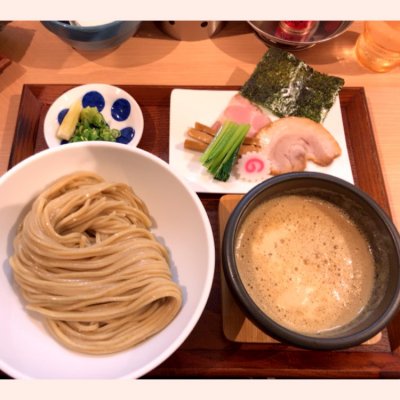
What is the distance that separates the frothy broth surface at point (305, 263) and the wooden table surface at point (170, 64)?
0.68m

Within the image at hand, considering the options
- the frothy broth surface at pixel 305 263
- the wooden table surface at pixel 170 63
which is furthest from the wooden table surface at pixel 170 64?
the frothy broth surface at pixel 305 263

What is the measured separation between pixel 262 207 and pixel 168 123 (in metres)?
0.70

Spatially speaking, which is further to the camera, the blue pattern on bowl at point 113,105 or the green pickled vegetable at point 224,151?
the blue pattern on bowl at point 113,105

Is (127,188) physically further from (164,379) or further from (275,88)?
(275,88)

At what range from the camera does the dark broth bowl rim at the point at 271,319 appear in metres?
1.08

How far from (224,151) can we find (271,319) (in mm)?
797

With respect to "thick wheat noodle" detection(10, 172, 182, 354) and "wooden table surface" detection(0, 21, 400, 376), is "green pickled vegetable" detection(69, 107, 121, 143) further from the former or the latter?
"thick wheat noodle" detection(10, 172, 182, 354)

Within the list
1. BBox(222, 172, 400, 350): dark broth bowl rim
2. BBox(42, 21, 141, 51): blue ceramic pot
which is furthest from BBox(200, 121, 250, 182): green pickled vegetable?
BBox(42, 21, 141, 51): blue ceramic pot

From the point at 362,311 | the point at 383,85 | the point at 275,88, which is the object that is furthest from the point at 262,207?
the point at 383,85

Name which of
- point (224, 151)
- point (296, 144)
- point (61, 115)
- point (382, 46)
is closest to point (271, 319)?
point (224, 151)

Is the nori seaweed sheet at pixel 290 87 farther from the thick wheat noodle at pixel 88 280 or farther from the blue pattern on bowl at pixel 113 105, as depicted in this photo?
the thick wheat noodle at pixel 88 280

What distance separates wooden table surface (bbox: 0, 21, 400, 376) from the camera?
6.23ft

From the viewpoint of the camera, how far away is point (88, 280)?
119cm

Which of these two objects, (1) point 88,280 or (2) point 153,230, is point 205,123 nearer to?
(2) point 153,230
